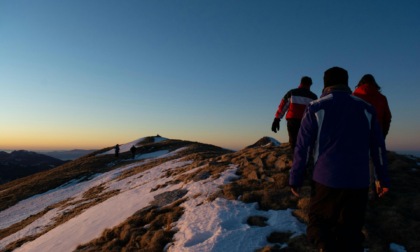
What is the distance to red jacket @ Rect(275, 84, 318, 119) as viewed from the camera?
1078cm

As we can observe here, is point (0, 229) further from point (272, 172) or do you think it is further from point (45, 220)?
point (272, 172)

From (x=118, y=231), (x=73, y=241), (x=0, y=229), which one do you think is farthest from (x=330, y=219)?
(x=0, y=229)

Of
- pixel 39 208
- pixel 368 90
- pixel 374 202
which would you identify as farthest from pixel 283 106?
pixel 39 208

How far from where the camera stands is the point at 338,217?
5.12 meters

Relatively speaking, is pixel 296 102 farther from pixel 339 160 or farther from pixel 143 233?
pixel 143 233

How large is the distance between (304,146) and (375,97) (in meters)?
4.66

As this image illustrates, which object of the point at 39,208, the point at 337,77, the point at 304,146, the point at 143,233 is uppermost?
the point at 337,77

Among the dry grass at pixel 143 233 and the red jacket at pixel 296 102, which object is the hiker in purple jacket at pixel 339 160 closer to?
the dry grass at pixel 143 233

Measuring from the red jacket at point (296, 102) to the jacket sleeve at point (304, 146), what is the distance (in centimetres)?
569

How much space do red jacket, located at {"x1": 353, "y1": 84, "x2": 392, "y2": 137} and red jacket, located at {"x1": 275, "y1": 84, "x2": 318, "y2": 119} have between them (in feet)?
6.80

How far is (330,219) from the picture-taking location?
5172mm

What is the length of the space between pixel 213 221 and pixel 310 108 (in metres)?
5.63

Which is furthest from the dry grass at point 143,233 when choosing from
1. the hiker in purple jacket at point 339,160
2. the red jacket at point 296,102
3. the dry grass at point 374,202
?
the hiker in purple jacket at point 339,160

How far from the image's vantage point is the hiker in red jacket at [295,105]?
1079 centimetres
